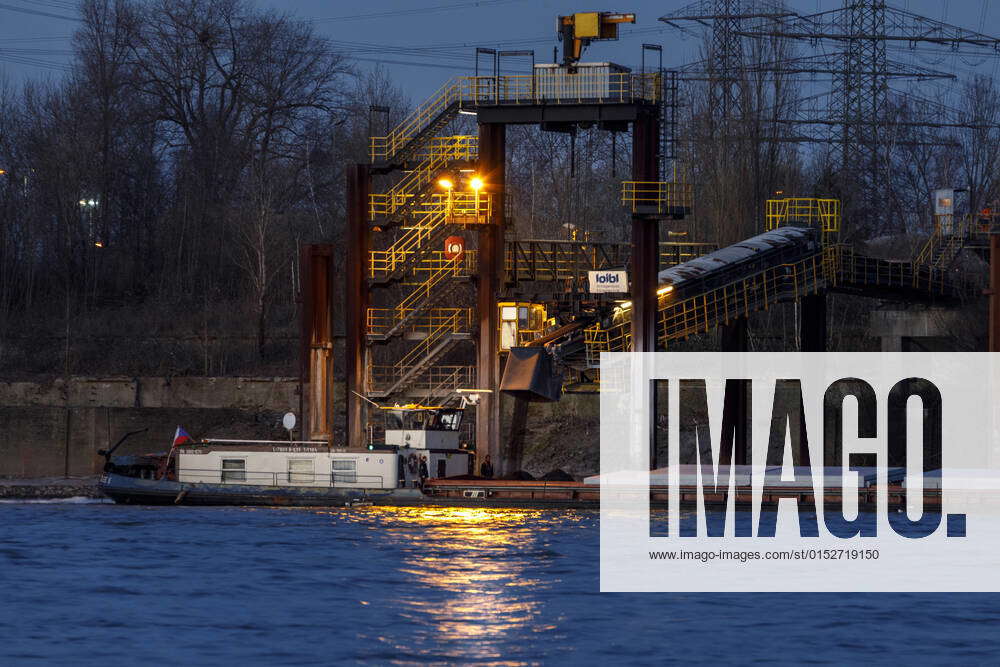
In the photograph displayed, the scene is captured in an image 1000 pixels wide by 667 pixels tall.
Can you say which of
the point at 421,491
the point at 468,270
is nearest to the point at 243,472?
the point at 421,491

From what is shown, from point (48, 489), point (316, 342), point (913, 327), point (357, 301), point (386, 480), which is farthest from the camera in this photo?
point (913, 327)

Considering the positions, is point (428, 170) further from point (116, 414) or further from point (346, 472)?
point (116, 414)

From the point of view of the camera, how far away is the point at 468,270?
6381 cm

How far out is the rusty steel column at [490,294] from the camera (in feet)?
206

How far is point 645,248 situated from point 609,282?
187 cm

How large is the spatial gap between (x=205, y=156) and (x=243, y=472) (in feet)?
138

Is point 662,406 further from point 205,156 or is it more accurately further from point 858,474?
point 205,156

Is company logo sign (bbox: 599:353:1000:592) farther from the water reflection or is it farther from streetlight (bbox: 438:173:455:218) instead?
streetlight (bbox: 438:173:455:218)

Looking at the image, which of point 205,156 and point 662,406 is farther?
point 205,156

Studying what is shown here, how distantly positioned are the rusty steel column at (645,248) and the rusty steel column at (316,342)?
12.1 metres

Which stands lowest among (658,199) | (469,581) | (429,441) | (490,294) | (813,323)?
(469,581)

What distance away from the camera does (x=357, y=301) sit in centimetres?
6412

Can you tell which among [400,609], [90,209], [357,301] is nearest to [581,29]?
[357,301]

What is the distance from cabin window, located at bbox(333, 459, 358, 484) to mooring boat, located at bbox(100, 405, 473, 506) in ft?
0.12
